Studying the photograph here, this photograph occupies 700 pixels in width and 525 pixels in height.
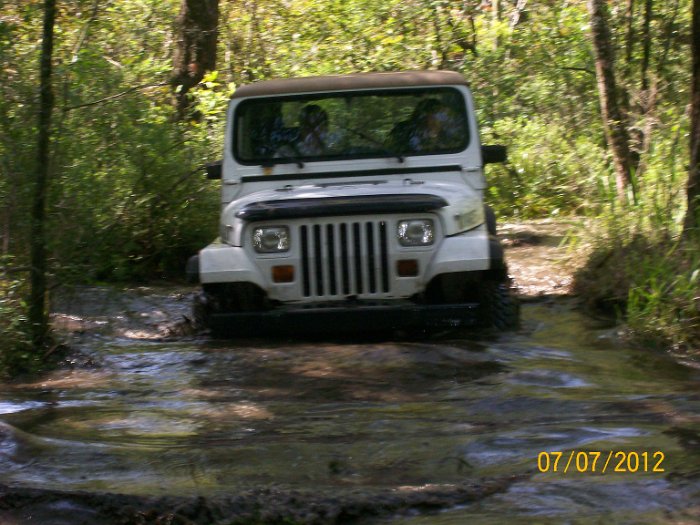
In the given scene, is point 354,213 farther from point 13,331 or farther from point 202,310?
point 13,331

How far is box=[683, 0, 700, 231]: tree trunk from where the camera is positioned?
6746 millimetres

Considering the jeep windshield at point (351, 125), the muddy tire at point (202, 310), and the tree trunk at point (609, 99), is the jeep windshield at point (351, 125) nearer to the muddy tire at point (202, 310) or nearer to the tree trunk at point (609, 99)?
the muddy tire at point (202, 310)

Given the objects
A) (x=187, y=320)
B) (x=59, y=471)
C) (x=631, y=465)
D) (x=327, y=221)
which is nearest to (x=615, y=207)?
(x=327, y=221)

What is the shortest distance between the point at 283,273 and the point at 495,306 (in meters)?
1.34

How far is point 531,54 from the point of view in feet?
40.3

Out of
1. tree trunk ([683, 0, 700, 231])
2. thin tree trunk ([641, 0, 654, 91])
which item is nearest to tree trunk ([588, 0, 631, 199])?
thin tree trunk ([641, 0, 654, 91])

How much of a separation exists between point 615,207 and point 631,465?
15.3ft

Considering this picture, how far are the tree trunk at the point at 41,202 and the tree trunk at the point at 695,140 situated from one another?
4098 mm

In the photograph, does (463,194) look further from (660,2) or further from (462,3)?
(462,3)

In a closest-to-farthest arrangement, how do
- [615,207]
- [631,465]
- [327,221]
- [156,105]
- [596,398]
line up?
[631,465] → [596,398] → [327,221] → [615,207] → [156,105]

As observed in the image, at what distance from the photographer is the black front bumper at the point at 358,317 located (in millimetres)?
5770

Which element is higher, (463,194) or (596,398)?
(463,194)

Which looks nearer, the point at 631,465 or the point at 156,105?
the point at 631,465
